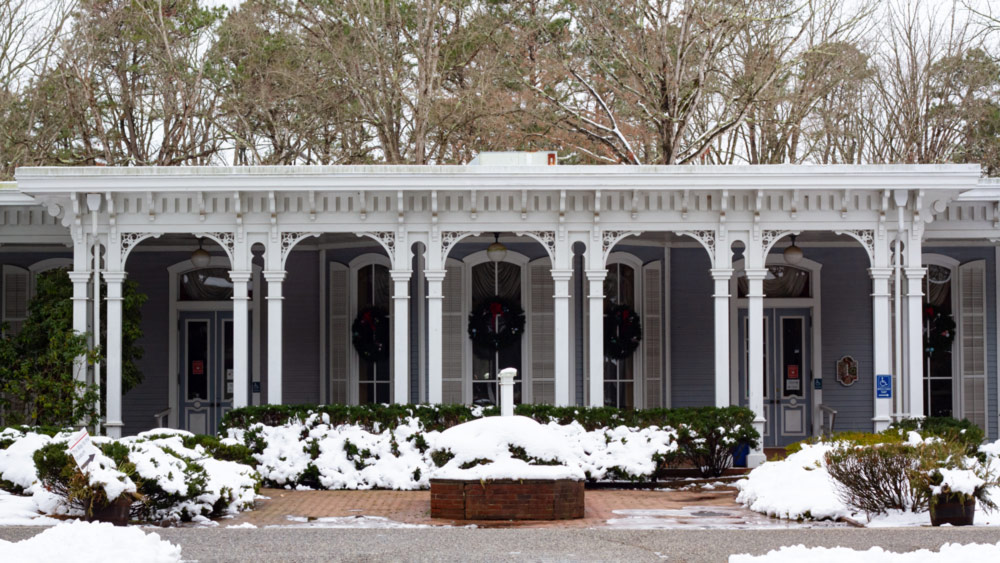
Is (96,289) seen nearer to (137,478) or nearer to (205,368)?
(205,368)

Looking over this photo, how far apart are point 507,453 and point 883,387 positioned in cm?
601

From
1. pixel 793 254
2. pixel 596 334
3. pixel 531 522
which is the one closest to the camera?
pixel 531 522

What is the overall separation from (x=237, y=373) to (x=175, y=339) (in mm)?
3218

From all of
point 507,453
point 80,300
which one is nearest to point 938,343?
point 507,453

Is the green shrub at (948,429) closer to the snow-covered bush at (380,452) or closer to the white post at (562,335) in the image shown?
the snow-covered bush at (380,452)

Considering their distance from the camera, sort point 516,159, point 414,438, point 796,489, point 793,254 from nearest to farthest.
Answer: point 796,489, point 414,438, point 516,159, point 793,254

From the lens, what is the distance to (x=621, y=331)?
18250 millimetres

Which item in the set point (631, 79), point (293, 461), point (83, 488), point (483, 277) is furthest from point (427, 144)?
point (83, 488)

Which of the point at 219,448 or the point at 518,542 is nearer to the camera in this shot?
the point at 518,542

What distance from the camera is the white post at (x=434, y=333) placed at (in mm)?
15781

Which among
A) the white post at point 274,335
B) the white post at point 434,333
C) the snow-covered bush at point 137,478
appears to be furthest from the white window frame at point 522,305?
the snow-covered bush at point 137,478

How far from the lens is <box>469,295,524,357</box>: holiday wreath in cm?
1798

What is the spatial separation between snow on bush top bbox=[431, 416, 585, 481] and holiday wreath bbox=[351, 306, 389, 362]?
6000mm

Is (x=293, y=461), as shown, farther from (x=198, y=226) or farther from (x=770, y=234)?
(x=770, y=234)
